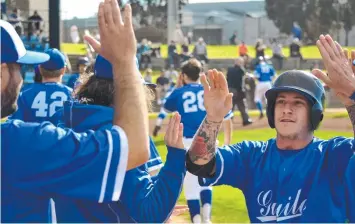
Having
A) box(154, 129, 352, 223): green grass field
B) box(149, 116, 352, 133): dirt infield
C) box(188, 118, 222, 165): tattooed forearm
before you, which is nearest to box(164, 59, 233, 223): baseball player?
box(154, 129, 352, 223): green grass field

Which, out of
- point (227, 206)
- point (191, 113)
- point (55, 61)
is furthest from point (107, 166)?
point (227, 206)

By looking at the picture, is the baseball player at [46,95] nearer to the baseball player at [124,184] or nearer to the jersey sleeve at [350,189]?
the baseball player at [124,184]

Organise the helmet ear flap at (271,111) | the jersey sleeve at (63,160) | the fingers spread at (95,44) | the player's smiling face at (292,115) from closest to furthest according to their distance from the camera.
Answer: the jersey sleeve at (63,160) → the fingers spread at (95,44) → the player's smiling face at (292,115) → the helmet ear flap at (271,111)

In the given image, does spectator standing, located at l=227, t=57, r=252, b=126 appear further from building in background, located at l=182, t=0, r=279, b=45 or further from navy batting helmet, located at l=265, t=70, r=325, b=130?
building in background, located at l=182, t=0, r=279, b=45

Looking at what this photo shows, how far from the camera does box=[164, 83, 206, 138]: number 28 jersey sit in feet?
28.0

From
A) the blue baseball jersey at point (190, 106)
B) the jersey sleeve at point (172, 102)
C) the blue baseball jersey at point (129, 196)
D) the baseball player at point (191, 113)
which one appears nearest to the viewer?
the blue baseball jersey at point (129, 196)

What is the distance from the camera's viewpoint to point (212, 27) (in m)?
65.4

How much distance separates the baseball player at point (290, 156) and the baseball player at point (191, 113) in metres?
4.28

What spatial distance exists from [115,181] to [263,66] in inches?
714

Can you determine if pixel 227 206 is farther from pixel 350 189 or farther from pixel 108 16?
pixel 108 16

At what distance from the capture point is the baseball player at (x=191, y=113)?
798 cm

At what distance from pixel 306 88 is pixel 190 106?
16.6 ft

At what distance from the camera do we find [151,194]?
2998 mm

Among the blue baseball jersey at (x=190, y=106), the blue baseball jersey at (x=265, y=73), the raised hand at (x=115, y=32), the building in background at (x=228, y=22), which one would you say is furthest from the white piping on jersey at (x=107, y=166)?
the building in background at (x=228, y=22)
